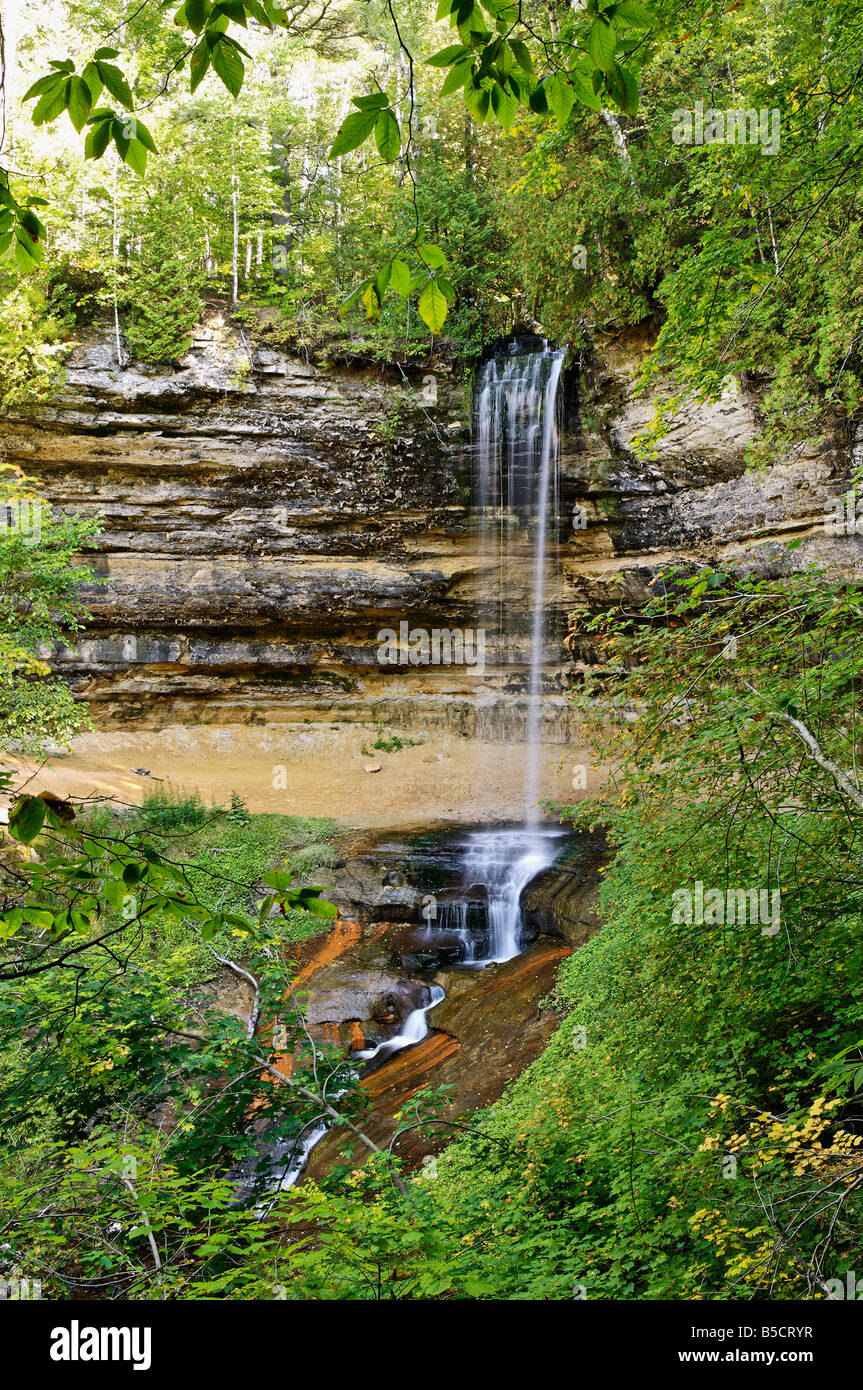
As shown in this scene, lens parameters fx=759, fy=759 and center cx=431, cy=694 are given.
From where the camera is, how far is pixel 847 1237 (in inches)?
103

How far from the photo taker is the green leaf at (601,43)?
157 centimetres

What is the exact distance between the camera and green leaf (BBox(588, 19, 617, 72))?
5.14 feet

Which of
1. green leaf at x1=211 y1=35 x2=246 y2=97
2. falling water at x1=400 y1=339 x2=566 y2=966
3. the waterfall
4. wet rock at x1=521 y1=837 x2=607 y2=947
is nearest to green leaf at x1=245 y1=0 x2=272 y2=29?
green leaf at x1=211 y1=35 x2=246 y2=97

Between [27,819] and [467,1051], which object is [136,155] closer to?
[27,819]

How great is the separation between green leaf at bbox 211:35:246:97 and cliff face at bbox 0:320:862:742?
533 inches

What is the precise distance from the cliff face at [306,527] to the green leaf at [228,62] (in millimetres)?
13530

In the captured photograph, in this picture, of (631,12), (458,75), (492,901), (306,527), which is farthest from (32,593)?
(631,12)

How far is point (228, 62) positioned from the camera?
5.30ft

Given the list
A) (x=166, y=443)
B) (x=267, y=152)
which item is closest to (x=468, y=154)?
(x=267, y=152)

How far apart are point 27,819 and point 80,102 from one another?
1.52 m

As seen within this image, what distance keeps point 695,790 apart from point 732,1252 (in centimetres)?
201

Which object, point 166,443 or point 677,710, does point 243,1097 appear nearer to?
point 677,710

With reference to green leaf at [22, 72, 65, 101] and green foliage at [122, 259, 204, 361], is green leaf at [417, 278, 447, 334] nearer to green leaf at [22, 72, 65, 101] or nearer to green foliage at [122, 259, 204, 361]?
A: green leaf at [22, 72, 65, 101]

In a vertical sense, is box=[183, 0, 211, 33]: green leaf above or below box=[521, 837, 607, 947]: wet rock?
above
